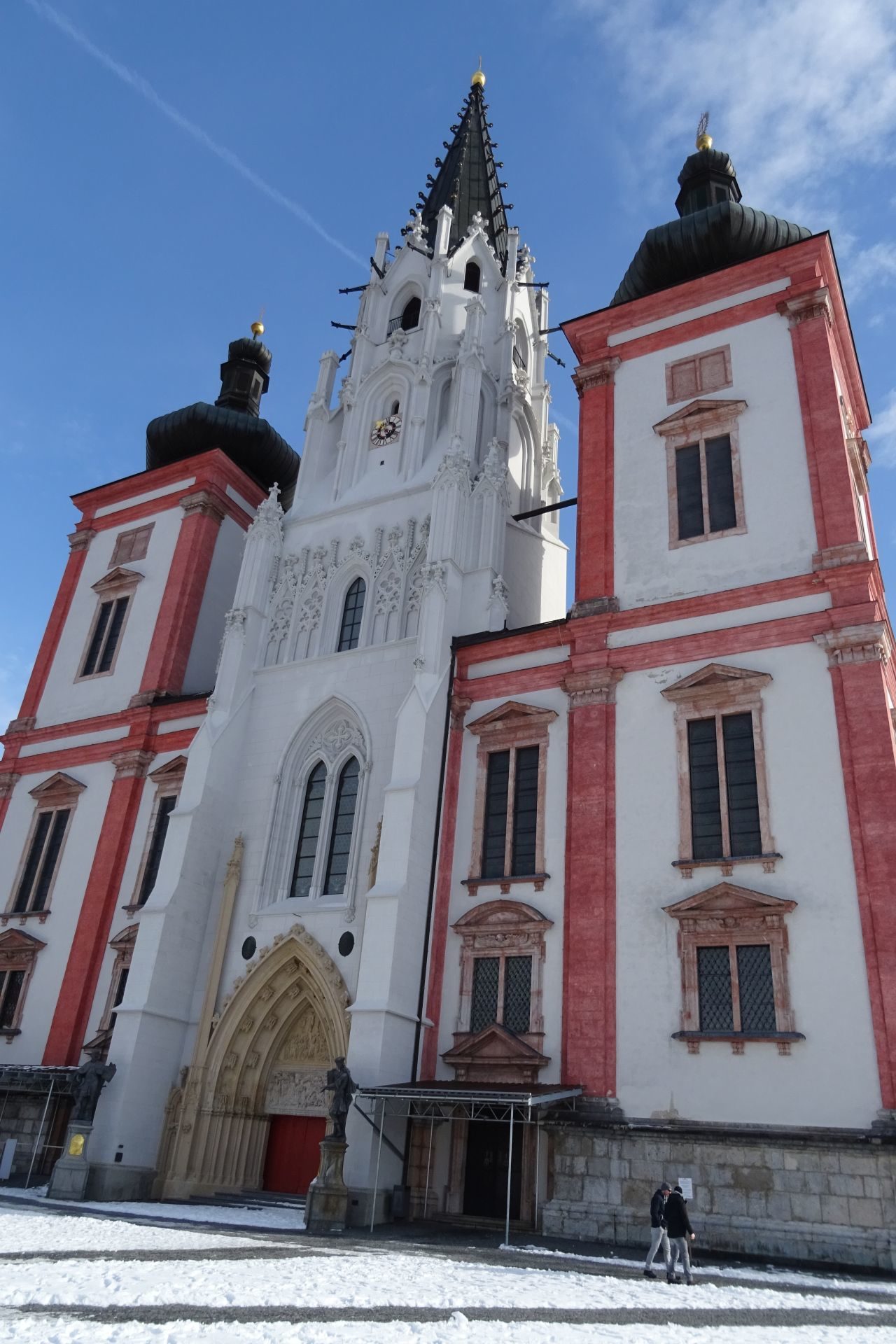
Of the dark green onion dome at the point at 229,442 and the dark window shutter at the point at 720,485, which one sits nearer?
the dark window shutter at the point at 720,485

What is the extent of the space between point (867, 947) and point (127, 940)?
16674mm

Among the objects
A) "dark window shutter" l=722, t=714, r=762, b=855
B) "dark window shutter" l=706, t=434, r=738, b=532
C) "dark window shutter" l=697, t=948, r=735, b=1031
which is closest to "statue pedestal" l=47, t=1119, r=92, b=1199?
"dark window shutter" l=697, t=948, r=735, b=1031

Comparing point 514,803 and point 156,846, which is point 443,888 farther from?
point 156,846

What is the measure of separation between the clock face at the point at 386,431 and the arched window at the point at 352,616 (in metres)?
4.67

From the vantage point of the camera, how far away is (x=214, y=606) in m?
30.9

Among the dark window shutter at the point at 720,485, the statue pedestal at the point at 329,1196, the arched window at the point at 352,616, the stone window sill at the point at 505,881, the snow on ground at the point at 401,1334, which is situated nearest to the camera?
the snow on ground at the point at 401,1334

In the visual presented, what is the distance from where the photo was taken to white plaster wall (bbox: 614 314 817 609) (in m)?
20.2

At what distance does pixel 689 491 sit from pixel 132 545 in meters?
18.4

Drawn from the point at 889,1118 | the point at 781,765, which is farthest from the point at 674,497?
the point at 889,1118

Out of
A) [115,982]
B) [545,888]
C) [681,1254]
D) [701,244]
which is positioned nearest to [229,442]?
[701,244]

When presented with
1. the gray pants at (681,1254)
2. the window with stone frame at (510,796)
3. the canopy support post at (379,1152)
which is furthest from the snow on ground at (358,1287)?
the window with stone frame at (510,796)

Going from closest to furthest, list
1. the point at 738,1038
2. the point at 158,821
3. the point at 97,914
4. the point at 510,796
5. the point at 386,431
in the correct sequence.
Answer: the point at 738,1038 → the point at 510,796 → the point at 97,914 → the point at 158,821 → the point at 386,431

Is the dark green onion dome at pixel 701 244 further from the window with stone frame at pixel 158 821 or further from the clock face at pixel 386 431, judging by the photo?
the window with stone frame at pixel 158 821

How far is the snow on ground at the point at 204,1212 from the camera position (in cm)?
1595
